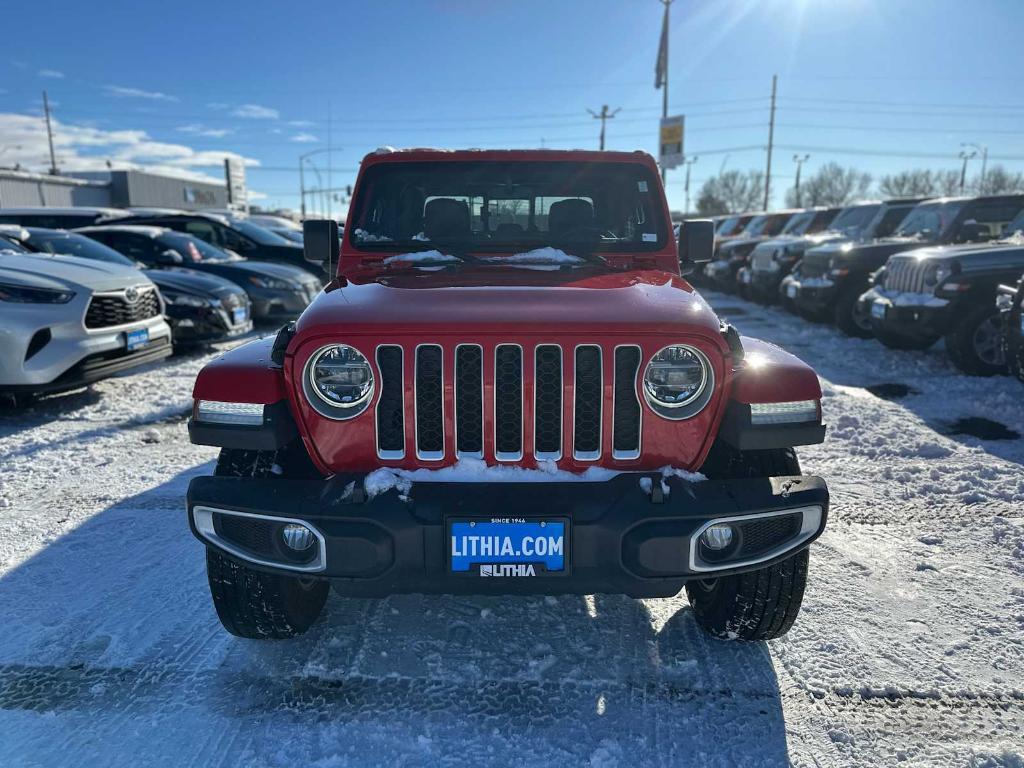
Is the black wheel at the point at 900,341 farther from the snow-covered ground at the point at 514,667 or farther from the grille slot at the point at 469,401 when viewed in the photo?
the grille slot at the point at 469,401

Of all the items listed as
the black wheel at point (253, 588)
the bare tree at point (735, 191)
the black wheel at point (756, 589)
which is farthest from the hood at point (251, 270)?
the bare tree at point (735, 191)

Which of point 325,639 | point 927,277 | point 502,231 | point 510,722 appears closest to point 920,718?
point 510,722

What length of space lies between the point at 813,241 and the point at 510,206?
10.0 metres

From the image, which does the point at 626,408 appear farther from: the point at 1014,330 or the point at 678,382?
the point at 1014,330

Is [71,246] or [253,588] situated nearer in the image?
[253,588]

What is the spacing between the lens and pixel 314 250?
384 centimetres

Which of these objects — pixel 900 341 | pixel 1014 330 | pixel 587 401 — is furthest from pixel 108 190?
pixel 587 401

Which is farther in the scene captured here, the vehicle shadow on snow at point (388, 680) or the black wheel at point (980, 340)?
the black wheel at point (980, 340)

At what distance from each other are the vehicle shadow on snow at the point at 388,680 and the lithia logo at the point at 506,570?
0.54m

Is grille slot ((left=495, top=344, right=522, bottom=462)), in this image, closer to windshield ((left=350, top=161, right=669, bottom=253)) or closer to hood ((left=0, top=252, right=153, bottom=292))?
windshield ((left=350, top=161, right=669, bottom=253))

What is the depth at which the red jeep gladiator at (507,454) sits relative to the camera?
7.19 feet

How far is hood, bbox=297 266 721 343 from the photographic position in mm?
2275

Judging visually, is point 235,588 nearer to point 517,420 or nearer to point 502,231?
point 517,420

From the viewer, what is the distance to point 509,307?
238 cm
